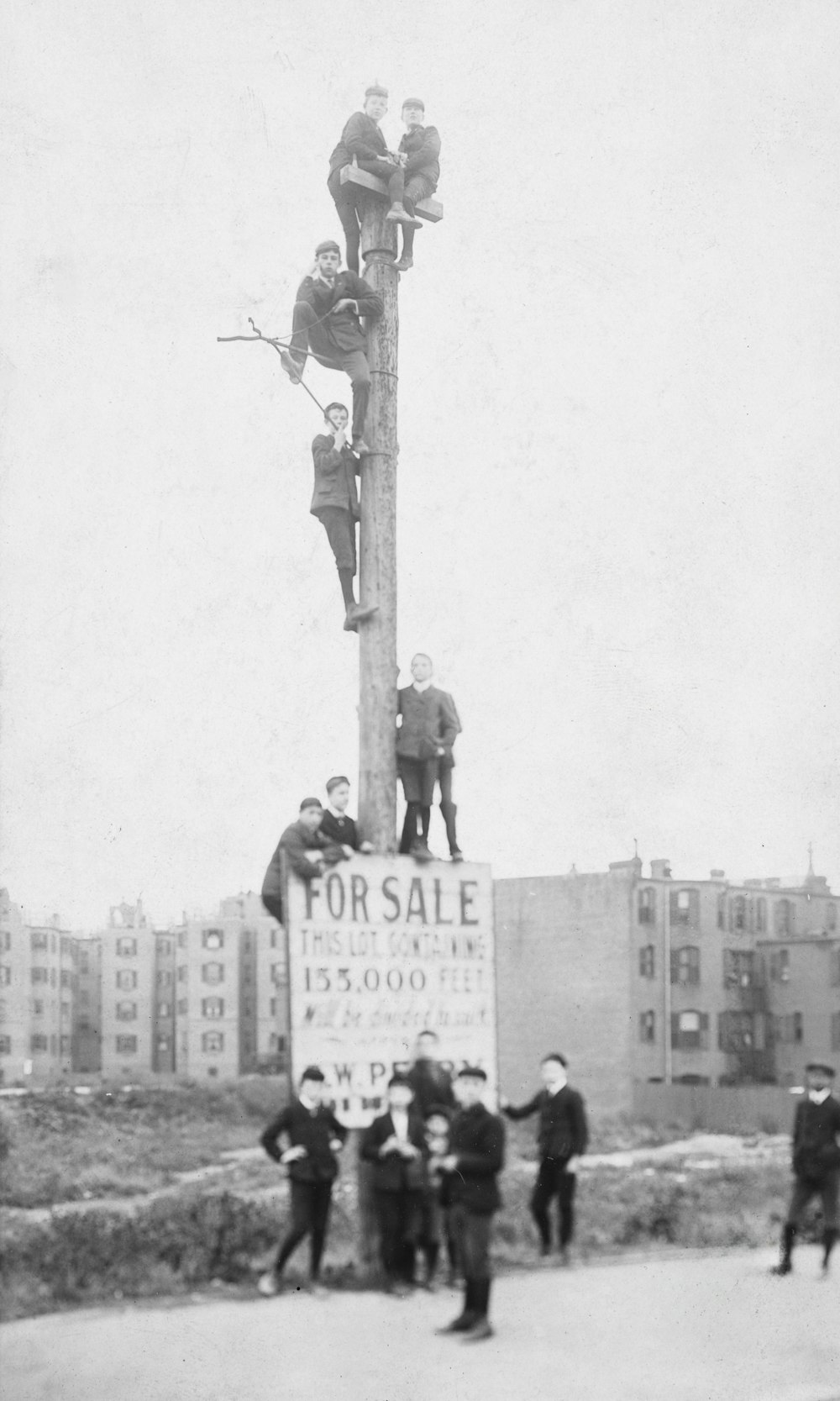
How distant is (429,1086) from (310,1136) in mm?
857

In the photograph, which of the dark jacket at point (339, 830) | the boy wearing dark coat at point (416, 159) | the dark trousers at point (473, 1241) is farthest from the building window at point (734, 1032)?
the boy wearing dark coat at point (416, 159)

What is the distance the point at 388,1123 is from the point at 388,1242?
72cm

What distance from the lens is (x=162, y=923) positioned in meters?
13.1

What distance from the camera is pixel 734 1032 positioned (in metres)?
14.9

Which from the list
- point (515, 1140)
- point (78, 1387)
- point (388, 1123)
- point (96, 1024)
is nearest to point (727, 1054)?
point (515, 1140)

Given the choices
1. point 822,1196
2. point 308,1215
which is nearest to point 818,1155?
point 822,1196

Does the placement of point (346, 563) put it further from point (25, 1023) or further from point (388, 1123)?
point (25, 1023)

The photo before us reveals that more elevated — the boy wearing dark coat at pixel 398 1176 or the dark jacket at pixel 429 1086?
the dark jacket at pixel 429 1086

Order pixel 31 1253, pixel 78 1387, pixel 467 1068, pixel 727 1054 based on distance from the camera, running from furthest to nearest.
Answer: pixel 727 1054
pixel 31 1253
pixel 467 1068
pixel 78 1387

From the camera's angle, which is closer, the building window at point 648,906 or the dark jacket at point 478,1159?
the dark jacket at point 478,1159

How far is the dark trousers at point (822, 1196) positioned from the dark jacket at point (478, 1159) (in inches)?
99.0

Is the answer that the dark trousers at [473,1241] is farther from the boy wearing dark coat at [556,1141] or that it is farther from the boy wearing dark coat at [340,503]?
the boy wearing dark coat at [340,503]

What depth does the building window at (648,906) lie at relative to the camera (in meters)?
16.8

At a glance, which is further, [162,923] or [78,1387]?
[162,923]
